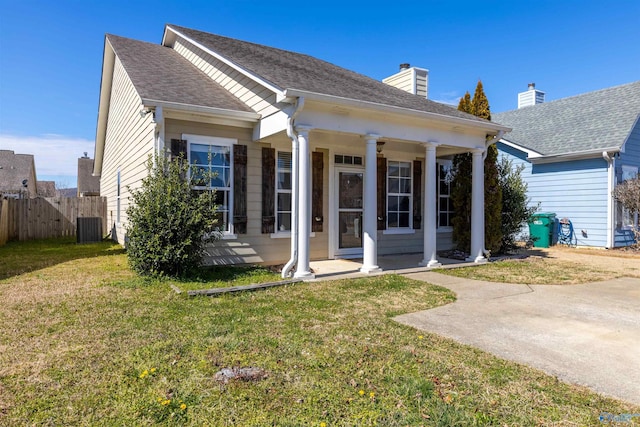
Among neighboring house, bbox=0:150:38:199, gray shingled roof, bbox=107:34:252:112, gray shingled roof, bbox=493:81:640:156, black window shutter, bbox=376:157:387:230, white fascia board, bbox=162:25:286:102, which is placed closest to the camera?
white fascia board, bbox=162:25:286:102

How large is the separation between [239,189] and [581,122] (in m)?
13.0

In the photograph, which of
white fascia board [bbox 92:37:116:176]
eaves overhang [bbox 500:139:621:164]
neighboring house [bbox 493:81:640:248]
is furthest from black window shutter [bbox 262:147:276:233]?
eaves overhang [bbox 500:139:621:164]

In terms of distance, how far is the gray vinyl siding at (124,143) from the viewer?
8.24 meters

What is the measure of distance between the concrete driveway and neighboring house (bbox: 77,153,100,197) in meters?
30.4

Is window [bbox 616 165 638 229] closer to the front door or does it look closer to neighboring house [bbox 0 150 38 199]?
the front door

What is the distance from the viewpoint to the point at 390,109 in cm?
701

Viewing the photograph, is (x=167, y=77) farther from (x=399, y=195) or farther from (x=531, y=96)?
(x=531, y=96)

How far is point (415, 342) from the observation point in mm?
3713

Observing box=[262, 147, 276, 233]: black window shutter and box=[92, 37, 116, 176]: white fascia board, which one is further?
box=[92, 37, 116, 176]: white fascia board

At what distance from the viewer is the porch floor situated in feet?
23.1

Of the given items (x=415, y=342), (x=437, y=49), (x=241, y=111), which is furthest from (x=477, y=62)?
(x=415, y=342)

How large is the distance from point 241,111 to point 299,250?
2920mm

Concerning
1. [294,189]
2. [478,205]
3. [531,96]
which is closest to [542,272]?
[478,205]

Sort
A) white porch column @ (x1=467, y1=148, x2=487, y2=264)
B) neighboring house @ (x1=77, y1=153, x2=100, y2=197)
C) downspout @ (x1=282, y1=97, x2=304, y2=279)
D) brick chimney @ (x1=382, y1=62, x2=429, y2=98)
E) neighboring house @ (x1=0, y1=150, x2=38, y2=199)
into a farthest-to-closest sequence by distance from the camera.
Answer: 1. neighboring house @ (x1=77, y1=153, x2=100, y2=197)
2. neighboring house @ (x1=0, y1=150, x2=38, y2=199)
3. brick chimney @ (x1=382, y1=62, x2=429, y2=98)
4. white porch column @ (x1=467, y1=148, x2=487, y2=264)
5. downspout @ (x1=282, y1=97, x2=304, y2=279)
